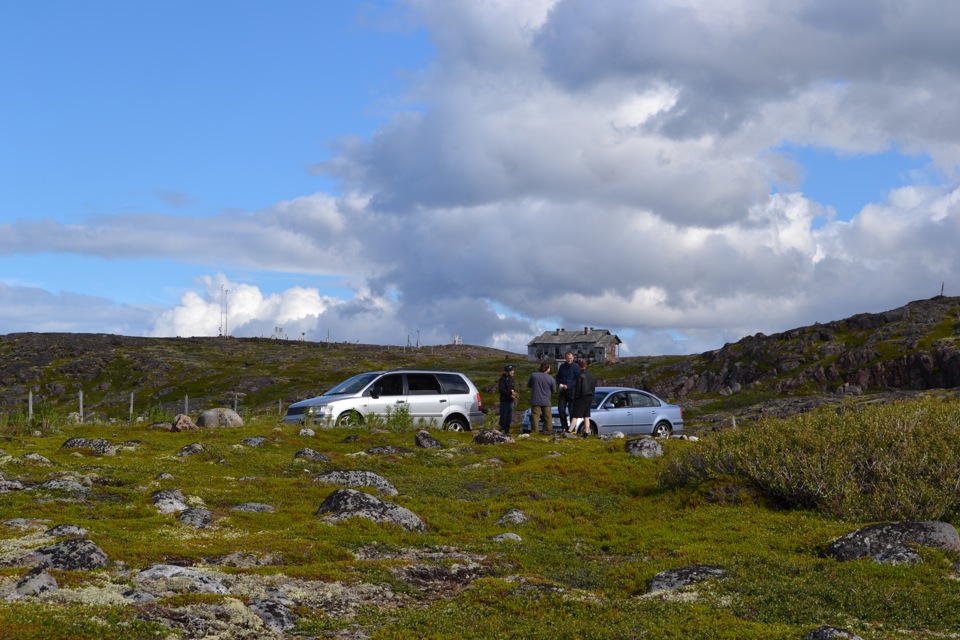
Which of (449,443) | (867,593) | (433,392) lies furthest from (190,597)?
(433,392)

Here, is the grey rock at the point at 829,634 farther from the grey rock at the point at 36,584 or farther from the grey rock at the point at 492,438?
the grey rock at the point at 492,438

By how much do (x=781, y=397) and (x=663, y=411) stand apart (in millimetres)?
37559

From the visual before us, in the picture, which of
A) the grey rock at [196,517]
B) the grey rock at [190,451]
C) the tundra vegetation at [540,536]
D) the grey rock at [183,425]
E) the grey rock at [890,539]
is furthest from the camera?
the grey rock at [183,425]

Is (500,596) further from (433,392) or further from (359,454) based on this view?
(433,392)

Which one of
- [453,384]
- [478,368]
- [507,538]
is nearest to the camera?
[507,538]

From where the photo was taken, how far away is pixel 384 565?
31.4 feet

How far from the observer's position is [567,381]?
27.9 metres

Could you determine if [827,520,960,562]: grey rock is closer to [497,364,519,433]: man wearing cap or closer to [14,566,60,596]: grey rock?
[14,566,60,596]: grey rock

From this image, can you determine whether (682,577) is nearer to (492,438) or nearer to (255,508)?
(255,508)

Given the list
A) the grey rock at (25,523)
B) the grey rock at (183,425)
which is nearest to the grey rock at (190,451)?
the grey rock at (183,425)

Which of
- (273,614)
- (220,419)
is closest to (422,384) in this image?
(220,419)

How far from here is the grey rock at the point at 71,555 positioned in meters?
8.66

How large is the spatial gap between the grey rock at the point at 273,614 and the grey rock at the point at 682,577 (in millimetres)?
3742

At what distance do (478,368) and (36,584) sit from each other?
357 feet
